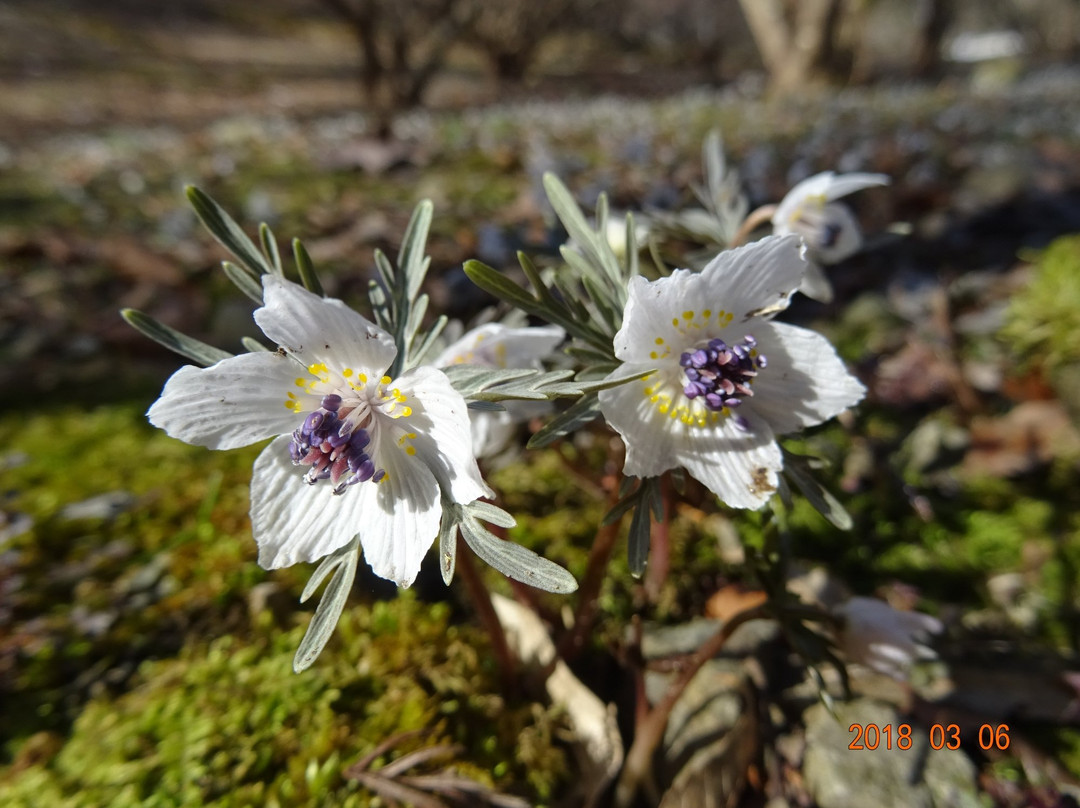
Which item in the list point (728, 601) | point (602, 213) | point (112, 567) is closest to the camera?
point (602, 213)

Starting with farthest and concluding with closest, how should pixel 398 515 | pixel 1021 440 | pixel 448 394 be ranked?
pixel 1021 440 < pixel 398 515 < pixel 448 394

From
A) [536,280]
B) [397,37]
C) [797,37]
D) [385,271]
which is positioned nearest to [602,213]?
[536,280]

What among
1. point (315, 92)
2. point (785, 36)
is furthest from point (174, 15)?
point (785, 36)

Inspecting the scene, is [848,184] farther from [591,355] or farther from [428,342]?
[428,342]

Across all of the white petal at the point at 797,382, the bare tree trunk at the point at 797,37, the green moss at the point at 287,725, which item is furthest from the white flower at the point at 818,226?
the bare tree trunk at the point at 797,37

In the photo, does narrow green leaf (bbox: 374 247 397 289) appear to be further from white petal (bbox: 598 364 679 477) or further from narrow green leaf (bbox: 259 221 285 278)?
white petal (bbox: 598 364 679 477)

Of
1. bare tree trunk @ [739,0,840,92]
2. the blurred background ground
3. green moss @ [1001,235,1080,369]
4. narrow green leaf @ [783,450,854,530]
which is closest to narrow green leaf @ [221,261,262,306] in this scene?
the blurred background ground

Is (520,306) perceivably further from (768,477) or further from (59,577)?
(59,577)
